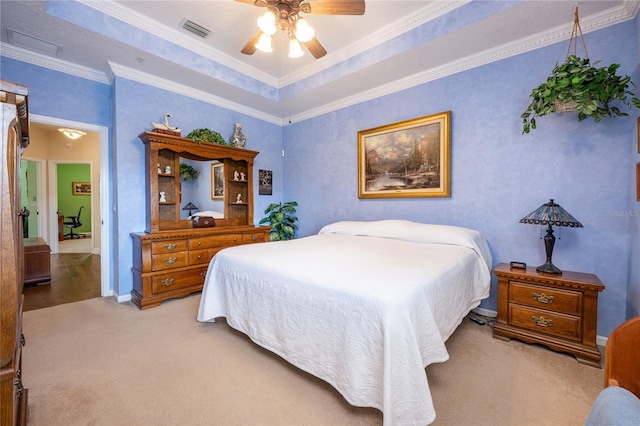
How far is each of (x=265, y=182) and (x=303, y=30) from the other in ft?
9.93

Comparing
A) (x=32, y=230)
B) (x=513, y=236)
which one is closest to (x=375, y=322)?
(x=513, y=236)

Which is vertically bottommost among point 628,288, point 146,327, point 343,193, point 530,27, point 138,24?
point 146,327

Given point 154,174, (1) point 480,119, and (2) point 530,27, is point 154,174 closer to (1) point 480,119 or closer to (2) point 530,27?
(1) point 480,119

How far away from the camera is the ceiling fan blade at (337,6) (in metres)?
1.93

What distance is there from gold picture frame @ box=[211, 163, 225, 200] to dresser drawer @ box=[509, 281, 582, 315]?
3.75 m

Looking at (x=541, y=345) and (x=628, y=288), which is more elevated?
(x=628, y=288)

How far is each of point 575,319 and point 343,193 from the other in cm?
289

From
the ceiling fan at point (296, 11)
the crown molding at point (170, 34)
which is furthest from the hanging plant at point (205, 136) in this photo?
the ceiling fan at point (296, 11)

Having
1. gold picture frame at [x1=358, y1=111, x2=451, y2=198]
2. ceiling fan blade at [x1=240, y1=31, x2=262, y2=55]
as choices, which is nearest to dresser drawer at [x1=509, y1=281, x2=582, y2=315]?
gold picture frame at [x1=358, y1=111, x2=451, y2=198]

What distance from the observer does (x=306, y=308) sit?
1620 mm

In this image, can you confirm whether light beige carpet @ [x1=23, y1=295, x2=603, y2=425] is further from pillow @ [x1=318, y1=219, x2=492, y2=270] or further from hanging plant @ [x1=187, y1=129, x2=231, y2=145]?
hanging plant @ [x1=187, y1=129, x2=231, y2=145]

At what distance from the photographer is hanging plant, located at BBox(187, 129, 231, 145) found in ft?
11.9

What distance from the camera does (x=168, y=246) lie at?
319 cm

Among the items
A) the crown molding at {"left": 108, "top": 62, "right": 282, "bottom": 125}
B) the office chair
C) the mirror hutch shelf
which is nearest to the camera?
the mirror hutch shelf
